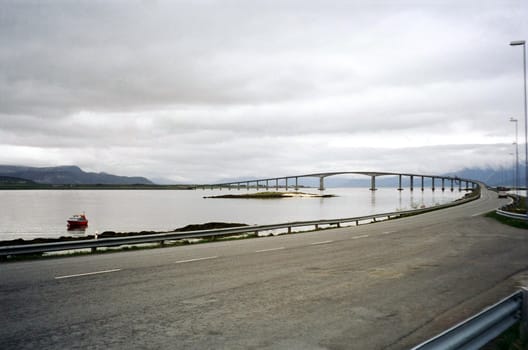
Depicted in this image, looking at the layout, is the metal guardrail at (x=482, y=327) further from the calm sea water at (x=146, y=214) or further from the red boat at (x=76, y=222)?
the red boat at (x=76, y=222)

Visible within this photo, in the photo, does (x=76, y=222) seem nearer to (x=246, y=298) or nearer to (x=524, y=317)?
(x=246, y=298)

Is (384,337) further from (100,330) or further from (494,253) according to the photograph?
(494,253)

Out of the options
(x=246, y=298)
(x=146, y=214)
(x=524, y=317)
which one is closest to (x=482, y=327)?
(x=524, y=317)

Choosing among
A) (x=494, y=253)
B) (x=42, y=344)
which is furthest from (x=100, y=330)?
(x=494, y=253)

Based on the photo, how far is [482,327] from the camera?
16.3ft

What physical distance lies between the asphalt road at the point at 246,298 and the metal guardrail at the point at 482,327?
1.11 m

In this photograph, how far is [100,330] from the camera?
6129mm

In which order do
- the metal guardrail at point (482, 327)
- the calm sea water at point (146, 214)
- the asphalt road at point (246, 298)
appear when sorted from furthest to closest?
the calm sea water at point (146, 214) < the asphalt road at point (246, 298) < the metal guardrail at point (482, 327)

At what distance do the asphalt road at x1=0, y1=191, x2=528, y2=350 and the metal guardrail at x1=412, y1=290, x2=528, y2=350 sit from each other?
1108mm

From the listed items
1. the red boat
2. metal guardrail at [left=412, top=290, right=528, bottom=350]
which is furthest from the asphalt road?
the red boat

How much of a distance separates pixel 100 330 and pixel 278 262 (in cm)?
727

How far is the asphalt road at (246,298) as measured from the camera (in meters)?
5.99

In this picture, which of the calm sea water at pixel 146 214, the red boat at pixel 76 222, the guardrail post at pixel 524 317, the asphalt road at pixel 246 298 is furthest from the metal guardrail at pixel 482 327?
the red boat at pixel 76 222

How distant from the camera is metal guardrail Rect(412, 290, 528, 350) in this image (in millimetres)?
4277
